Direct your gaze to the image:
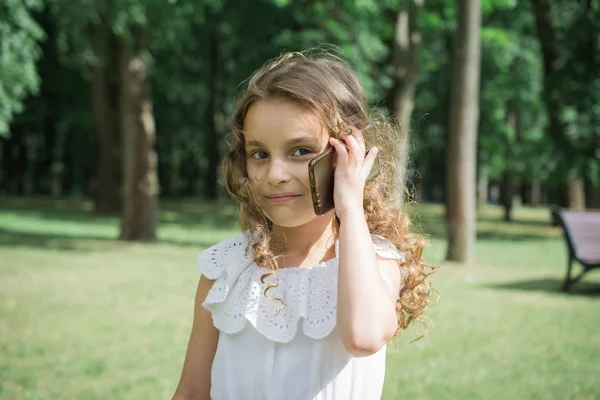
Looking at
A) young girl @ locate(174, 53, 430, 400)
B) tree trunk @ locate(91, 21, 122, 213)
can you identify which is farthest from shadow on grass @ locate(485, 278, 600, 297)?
tree trunk @ locate(91, 21, 122, 213)

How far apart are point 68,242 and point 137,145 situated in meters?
2.53

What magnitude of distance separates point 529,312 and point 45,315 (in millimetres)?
5556

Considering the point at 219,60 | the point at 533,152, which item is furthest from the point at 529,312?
the point at 219,60

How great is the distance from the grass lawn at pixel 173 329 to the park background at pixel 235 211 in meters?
0.03

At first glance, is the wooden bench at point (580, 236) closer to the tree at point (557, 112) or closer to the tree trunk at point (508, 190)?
the tree at point (557, 112)

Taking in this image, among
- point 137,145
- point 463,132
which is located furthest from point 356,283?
point 137,145

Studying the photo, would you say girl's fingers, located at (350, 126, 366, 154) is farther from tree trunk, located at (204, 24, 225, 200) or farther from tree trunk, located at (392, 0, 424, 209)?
tree trunk, located at (204, 24, 225, 200)

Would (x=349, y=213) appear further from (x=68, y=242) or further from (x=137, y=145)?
(x=68, y=242)

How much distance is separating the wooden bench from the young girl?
835cm

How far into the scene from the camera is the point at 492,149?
28.7 metres

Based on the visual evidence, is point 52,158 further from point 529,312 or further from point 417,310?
point 417,310

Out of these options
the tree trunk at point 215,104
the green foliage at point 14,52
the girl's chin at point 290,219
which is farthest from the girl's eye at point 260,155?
the tree trunk at point 215,104

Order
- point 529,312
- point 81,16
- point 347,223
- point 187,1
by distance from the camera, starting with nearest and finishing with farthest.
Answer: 1. point 347,223
2. point 529,312
3. point 81,16
4. point 187,1

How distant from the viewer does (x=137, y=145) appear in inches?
594
